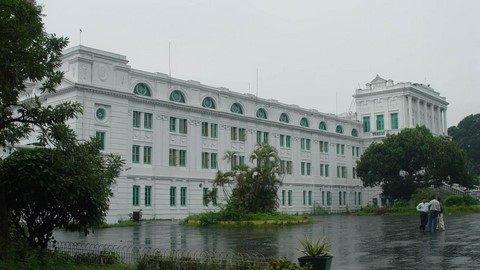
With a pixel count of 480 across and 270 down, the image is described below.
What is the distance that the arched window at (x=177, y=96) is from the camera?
49781 millimetres

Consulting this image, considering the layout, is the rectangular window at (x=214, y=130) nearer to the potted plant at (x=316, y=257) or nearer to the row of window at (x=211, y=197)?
the row of window at (x=211, y=197)

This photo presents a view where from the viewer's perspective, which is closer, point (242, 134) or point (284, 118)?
point (242, 134)

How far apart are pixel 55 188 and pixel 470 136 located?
334 feet

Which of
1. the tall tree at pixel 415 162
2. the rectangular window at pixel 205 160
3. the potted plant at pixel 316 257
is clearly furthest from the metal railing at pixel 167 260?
the tall tree at pixel 415 162

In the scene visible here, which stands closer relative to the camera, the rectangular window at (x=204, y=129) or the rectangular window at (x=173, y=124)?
the rectangular window at (x=173, y=124)

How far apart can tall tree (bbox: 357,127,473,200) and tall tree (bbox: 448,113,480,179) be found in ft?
137

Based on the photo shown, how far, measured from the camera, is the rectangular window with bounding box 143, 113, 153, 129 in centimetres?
4716

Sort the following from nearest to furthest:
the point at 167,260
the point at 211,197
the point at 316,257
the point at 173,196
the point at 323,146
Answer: the point at 316,257
the point at 167,260
the point at 211,197
the point at 173,196
the point at 323,146

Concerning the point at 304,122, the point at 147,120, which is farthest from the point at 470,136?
the point at 147,120

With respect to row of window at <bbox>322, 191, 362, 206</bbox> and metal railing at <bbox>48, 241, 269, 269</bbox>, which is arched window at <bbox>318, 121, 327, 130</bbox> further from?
metal railing at <bbox>48, 241, 269, 269</bbox>

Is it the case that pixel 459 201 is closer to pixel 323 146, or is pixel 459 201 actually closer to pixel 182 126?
pixel 323 146

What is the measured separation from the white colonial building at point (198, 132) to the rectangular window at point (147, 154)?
0.09 metres

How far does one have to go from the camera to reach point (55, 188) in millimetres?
14055

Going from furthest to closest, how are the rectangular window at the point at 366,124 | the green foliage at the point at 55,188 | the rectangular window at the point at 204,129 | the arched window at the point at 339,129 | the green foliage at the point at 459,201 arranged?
the rectangular window at the point at 366,124, the arched window at the point at 339,129, the green foliage at the point at 459,201, the rectangular window at the point at 204,129, the green foliage at the point at 55,188
